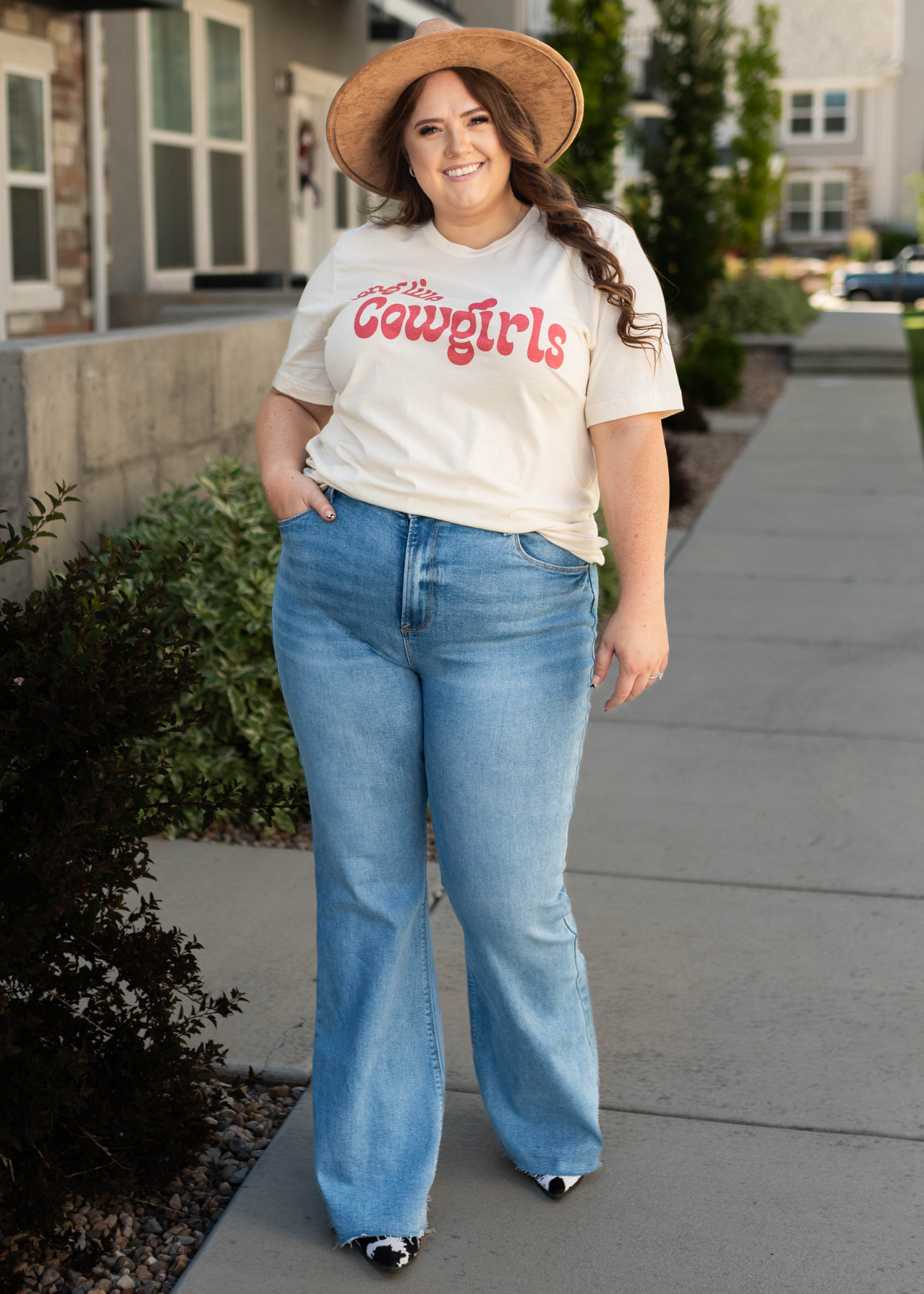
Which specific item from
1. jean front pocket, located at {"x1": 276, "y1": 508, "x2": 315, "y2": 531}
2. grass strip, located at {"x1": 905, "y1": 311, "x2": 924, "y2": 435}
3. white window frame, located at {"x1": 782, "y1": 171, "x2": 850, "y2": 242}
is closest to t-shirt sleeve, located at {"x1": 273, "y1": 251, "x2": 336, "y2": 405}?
jean front pocket, located at {"x1": 276, "y1": 508, "x2": 315, "y2": 531}

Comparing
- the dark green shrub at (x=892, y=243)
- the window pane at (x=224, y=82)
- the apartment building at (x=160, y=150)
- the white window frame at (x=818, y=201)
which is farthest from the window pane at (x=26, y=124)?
the white window frame at (x=818, y=201)

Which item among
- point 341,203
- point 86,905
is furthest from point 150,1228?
point 341,203

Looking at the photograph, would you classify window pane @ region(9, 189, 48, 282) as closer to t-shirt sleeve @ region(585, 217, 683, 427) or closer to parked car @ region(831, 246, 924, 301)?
t-shirt sleeve @ region(585, 217, 683, 427)

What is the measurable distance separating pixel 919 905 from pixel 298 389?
2400 mm

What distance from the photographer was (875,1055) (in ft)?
10.3

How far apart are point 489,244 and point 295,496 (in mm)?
521

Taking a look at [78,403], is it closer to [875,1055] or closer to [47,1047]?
[47,1047]

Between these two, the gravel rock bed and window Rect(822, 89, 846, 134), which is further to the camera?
window Rect(822, 89, 846, 134)

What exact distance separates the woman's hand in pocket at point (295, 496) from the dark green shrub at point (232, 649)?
1893mm

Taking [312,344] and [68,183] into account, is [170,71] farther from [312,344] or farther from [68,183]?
[312,344]

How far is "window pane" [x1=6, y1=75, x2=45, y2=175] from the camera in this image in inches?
348

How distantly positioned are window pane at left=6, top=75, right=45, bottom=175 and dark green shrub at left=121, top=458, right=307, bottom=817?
5.27 m

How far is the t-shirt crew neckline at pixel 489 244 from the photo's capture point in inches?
90.7

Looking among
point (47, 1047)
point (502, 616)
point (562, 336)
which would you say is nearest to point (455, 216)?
point (562, 336)
